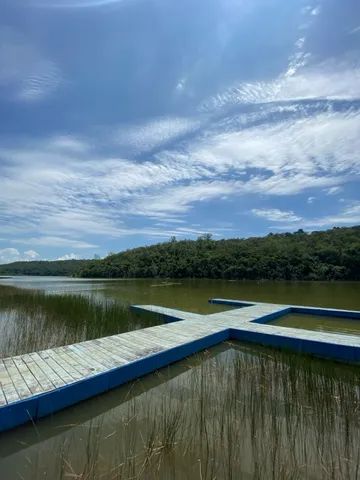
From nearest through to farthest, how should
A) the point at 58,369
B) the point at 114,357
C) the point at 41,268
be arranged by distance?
1. the point at 58,369
2. the point at 114,357
3. the point at 41,268

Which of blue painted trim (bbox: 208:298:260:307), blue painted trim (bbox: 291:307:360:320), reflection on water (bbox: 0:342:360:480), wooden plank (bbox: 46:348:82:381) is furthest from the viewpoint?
blue painted trim (bbox: 208:298:260:307)

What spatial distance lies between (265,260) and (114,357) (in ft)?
119

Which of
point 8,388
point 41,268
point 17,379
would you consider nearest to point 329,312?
point 17,379

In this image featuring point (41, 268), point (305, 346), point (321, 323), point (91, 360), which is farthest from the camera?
point (41, 268)

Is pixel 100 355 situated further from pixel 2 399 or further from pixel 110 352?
pixel 2 399

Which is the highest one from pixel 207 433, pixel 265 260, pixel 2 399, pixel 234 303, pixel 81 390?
pixel 265 260

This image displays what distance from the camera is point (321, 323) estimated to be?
7.96 meters

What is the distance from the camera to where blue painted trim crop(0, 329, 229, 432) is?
8.97 feet

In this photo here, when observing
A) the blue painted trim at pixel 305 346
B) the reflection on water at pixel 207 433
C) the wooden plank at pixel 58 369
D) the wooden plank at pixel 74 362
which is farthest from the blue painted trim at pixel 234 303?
the wooden plank at pixel 58 369

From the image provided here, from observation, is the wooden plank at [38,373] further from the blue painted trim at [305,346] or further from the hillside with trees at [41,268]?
the hillside with trees at [41,268]

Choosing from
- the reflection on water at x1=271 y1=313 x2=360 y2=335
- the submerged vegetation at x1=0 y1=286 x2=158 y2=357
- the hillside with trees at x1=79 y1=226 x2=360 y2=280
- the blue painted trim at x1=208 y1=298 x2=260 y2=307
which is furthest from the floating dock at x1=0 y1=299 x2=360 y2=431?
the hillside with trees at x1=79 y1=226 x2=360 y2=280

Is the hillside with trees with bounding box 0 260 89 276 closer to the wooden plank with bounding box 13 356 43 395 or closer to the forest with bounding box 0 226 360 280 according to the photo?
the forest with bounding box 0 226 360 280

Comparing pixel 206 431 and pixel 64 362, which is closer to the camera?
pixel 206 431

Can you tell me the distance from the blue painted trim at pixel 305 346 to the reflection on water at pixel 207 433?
1214 mm
